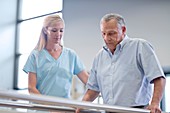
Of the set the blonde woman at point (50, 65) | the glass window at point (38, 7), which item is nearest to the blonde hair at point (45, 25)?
the blonde woman at point (50, 65)

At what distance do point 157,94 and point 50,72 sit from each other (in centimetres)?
70

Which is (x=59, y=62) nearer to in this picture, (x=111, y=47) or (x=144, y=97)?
(x=111, y=47)

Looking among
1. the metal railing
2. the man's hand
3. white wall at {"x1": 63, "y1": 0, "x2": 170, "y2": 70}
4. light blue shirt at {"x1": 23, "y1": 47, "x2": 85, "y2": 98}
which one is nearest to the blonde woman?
light blue shirt at {"x1": 23, "y1": 47, "x2": 85, "y2": 98}

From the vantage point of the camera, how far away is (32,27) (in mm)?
6469

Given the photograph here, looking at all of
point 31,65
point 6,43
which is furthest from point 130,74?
point 6,43

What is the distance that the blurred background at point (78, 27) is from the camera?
4.88 meters

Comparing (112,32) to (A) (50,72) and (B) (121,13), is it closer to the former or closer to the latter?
(A) (50,72)

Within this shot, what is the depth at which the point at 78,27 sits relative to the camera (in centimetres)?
551

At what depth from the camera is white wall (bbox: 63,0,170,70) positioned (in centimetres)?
485

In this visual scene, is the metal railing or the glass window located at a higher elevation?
the glass window

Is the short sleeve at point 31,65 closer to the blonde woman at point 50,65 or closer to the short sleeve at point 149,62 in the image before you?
the blonde woman at point 50,65

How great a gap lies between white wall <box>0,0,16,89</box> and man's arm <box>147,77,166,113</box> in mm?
5176

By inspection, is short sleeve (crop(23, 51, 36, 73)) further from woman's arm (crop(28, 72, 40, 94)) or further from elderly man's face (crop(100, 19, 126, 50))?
elderly man's face (crop(100, 19, 126, 50))

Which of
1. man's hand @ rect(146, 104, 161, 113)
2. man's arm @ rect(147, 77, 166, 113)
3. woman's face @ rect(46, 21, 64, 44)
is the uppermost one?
woman's face @ rect(46, 21, 64, 44)
